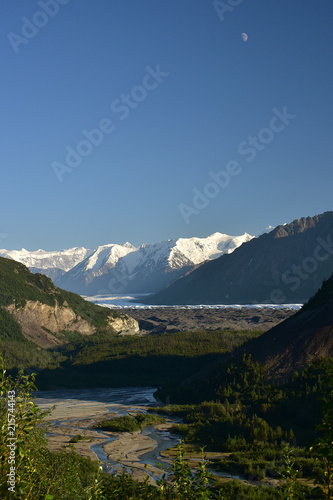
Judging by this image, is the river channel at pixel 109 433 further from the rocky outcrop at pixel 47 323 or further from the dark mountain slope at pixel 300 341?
the rocky outcrop at pixel 47 323

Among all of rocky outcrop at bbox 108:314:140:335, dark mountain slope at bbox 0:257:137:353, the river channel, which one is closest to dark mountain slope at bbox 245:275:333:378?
the river channel

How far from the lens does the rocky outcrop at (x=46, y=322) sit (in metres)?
105

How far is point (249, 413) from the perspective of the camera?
39.1 meters

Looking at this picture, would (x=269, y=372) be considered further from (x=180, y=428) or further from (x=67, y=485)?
(x=67, y=485)

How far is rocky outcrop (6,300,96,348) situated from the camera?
104875 mm

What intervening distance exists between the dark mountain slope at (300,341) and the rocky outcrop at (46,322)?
68.0 m

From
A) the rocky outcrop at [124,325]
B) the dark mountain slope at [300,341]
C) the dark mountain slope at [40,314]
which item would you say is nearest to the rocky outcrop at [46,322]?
the dark mountain slope at [40,314]

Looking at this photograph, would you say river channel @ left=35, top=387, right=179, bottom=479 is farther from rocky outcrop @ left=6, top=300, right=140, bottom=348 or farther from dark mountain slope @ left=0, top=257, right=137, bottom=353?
rocky outcrop @ left=6, top=300, right=140, bottom=348

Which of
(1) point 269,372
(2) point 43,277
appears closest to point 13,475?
(1) point 269,372

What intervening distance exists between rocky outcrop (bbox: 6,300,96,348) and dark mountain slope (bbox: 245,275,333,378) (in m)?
68.0

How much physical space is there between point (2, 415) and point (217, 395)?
4065cm

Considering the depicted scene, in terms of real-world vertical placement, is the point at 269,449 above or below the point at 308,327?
below

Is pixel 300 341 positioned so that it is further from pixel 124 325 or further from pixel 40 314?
pixel 124 325

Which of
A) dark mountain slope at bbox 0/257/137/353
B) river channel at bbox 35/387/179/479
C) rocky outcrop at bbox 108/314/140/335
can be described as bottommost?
river channel at bbox 35/387/179/479
